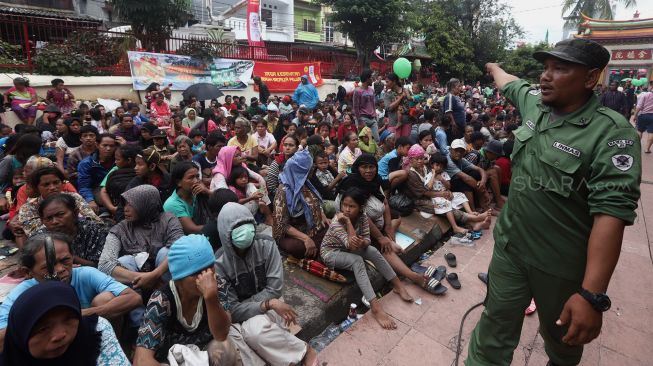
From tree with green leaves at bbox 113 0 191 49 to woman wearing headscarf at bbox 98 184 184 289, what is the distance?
9.37 metres

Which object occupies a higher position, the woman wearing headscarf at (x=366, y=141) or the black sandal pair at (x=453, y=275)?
the woman wearing headscarf at (x=366, y=141)

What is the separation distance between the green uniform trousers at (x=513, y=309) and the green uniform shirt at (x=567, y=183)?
64 millimetres

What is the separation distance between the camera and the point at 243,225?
8.64ft

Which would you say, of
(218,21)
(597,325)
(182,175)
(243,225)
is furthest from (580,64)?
(218,21)

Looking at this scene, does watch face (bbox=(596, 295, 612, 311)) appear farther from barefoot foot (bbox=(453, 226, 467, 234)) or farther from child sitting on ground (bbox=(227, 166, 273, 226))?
barefoot foot (bbox=(453, 226, 467, 234))

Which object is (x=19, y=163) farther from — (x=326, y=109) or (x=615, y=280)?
(x=326, y=109)

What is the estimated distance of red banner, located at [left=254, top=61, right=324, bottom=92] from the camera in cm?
1359

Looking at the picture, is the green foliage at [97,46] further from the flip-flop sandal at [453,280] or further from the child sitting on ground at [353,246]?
the flip-flop sandal at [453,280]

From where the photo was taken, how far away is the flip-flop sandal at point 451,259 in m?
4.19

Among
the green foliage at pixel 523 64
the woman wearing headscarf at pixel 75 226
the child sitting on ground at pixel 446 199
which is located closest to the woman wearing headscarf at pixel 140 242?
the woman wearing headscarf at pixel 75 226

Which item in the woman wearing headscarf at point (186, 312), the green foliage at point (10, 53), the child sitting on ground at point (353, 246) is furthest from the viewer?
the green foliage at point (10, 53)

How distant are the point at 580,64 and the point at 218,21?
25315mm

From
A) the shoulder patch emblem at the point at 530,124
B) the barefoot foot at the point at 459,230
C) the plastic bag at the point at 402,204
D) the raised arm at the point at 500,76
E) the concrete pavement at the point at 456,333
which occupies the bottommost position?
the concrete pavement at the point at 456,333

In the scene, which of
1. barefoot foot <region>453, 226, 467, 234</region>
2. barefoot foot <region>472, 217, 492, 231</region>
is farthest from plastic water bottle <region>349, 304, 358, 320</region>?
barefoot foot <region>472, 217, 492, 231</region>
